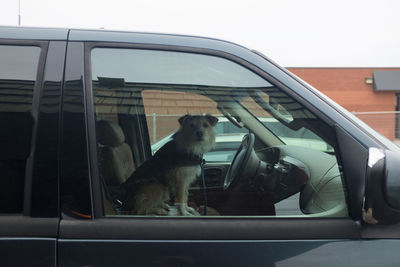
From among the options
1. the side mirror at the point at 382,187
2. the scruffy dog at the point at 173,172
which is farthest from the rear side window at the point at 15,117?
the side mirror at the point at 382,187

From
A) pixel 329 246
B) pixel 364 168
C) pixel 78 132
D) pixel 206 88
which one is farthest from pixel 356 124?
pixel 78 132

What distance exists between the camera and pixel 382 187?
51.7 inches

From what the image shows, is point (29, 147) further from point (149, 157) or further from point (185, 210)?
point (185, 210)

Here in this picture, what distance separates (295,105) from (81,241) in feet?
3.23

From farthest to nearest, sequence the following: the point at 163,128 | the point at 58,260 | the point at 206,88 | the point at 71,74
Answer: the point at 163,128 → the point at 206,88 → the point at 71,74 → the point at 58,260

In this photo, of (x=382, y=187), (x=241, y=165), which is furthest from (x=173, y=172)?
(x=382, y=187)

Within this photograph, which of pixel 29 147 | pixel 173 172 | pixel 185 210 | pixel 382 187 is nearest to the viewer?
pixel 382 187

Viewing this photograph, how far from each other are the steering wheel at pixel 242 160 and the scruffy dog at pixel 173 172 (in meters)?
0.18

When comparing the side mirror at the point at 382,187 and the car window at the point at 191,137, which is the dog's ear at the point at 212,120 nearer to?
the car window at the point at 191,137

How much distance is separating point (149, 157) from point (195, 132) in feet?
0.79

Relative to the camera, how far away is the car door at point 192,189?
1.39 m

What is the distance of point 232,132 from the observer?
1863mm

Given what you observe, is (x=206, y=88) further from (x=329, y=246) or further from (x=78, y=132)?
(x=329, y=246)

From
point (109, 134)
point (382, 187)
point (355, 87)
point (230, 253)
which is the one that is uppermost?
point (355, 87)
